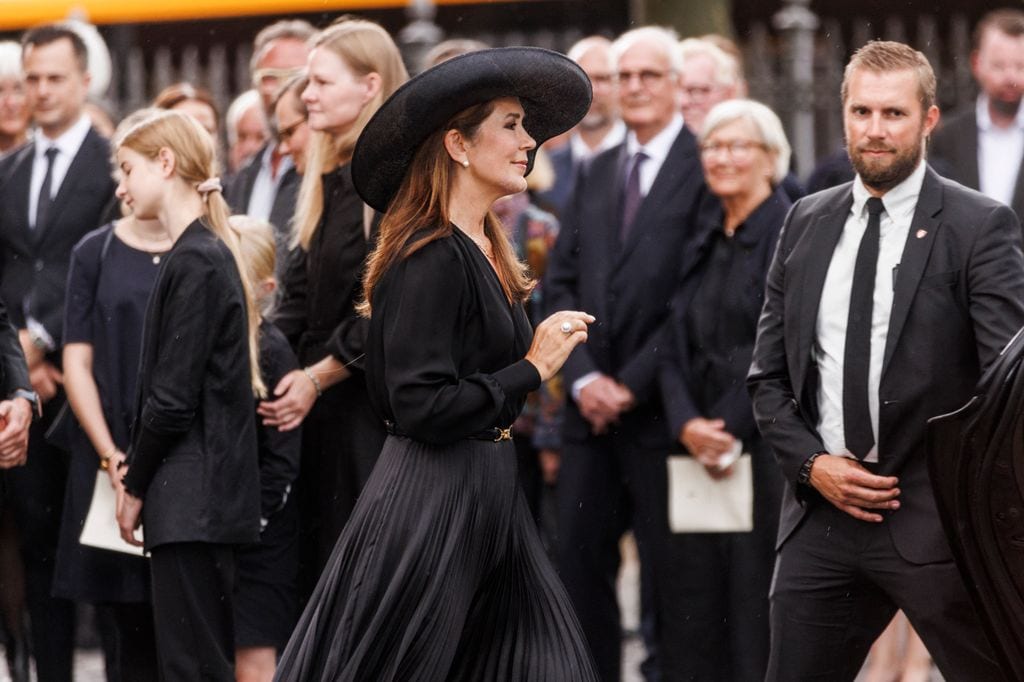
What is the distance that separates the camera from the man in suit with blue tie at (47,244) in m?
7.86

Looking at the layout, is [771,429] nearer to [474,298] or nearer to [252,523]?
[474,298]

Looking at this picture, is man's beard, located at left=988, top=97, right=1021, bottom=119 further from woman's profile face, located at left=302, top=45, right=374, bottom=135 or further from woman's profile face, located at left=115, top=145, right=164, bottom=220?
woman's profile face, located at left=115, top=145, right=164, bottom=220

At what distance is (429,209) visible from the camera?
536cm

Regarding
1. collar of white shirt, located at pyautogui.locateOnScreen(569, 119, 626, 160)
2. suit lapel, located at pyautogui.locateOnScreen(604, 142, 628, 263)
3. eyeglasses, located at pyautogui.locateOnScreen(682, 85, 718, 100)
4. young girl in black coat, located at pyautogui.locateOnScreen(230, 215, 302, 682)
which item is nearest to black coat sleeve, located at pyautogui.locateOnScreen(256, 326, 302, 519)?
young girl in black coat, located at pyautogui.locateOnScreen(230, 215, 302, 682)

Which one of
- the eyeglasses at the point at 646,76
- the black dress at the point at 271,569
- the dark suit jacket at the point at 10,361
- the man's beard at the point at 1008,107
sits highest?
the eyeglasses at the point at 646,76

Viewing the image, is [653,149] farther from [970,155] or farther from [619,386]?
[970,155]

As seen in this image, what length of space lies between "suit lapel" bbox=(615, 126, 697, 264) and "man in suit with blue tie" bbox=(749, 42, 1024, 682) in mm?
2107

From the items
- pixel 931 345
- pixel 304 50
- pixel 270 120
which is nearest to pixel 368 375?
pixel 931 345

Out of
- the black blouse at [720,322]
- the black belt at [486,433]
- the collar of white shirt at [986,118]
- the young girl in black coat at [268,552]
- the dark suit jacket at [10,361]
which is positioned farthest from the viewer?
the collar of white shirt at [986,118]

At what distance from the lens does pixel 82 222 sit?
26.9 feet

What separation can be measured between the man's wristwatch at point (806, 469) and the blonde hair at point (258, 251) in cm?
239

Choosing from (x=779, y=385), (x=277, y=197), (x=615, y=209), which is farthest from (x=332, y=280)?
(x=779, y=385)

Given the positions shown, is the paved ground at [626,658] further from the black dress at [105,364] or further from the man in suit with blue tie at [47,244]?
the black dress at [105,364]

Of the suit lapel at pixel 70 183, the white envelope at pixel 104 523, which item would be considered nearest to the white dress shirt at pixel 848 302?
the white envelope at pixel 104 523
